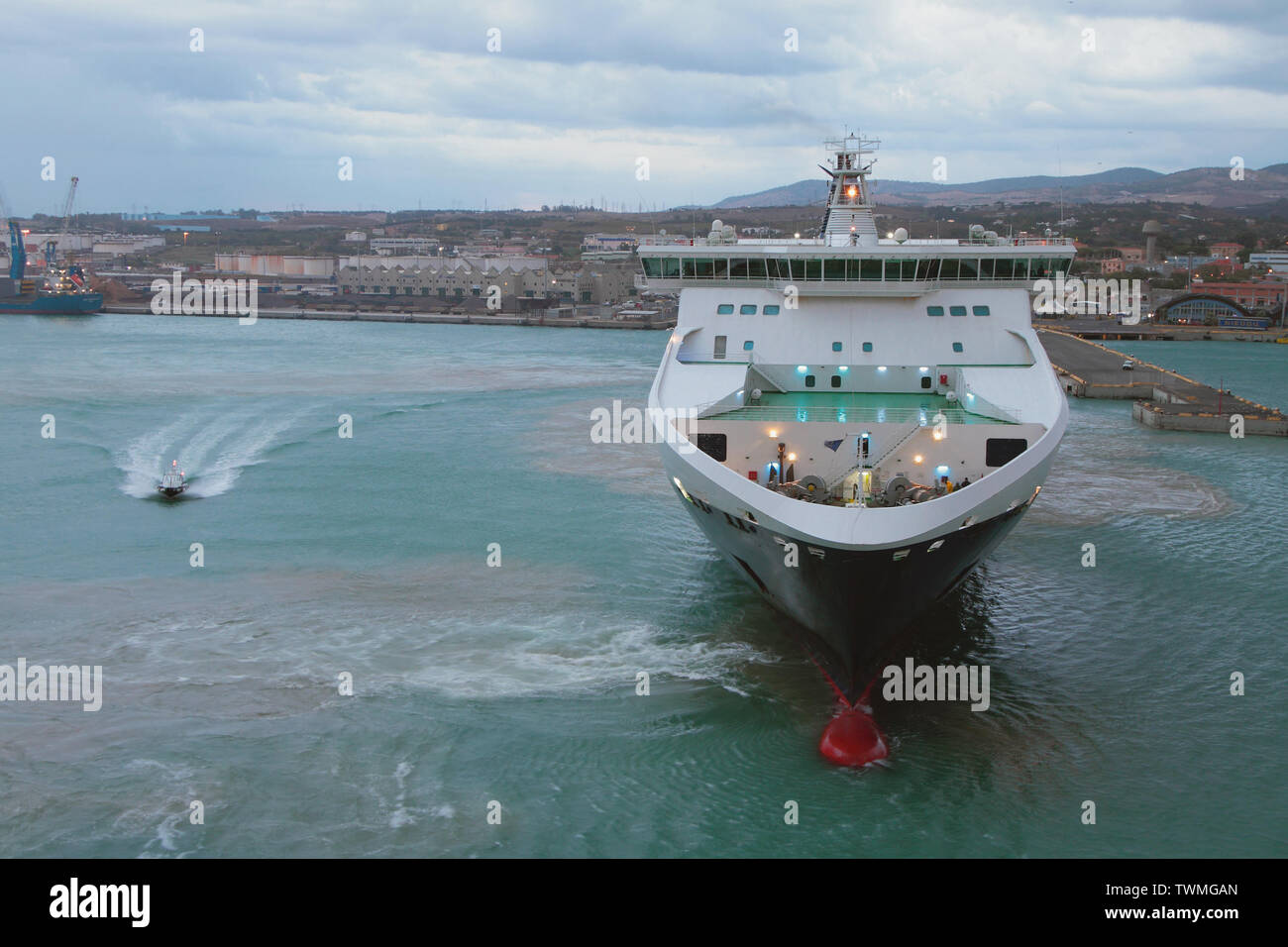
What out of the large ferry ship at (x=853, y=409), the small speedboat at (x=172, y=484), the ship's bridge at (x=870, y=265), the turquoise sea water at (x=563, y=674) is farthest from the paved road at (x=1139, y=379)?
the small speedboat at (x=172, y=484)

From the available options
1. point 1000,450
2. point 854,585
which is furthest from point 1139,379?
point 854,585

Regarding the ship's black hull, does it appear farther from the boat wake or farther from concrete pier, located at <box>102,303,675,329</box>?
concrete pier, located at <box>102,303,675,329</box>

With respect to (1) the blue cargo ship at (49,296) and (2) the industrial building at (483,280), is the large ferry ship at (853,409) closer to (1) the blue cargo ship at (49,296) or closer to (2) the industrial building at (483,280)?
(2) the industrial building at (483,280)

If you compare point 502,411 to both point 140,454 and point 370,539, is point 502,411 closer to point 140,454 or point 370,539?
point 140,454

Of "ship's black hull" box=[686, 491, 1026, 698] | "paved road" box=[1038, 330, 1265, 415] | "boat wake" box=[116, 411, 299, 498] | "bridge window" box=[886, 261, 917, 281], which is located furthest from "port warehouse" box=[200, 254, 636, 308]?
"ship's black hull" box=[686, 491, 1026, 698]

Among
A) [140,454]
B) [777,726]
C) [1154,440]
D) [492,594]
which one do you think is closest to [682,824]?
[777,726]
